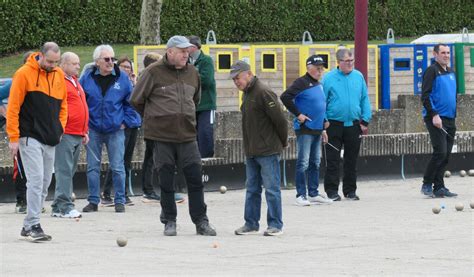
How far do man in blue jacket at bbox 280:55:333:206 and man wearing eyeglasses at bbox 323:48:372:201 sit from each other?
1.22ft

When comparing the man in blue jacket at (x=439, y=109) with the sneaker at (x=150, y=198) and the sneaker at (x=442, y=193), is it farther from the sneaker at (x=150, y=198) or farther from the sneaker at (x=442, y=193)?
the sneaker at (x=150, y=198)

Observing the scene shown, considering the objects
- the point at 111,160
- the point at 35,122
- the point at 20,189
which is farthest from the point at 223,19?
the point at 35,122

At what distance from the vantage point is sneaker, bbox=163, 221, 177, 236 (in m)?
12.1

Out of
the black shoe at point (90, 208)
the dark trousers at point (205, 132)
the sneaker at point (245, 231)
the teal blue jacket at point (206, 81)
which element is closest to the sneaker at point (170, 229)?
the sneaker at point (245, 231)

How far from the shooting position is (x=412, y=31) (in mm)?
36844

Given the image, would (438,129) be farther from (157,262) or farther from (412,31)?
(412,31)

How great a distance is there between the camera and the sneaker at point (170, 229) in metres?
12.1

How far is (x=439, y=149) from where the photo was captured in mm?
15875

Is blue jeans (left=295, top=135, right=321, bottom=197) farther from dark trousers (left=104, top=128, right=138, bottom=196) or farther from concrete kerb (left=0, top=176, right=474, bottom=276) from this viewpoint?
dark trousers (left=104, top=128, right=138, bottom=196)

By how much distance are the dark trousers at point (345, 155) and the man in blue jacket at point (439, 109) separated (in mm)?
922

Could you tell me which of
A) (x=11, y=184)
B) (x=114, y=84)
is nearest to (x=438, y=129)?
(x=114, y=84)

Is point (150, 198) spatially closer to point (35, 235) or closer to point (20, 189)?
point (20, 189)

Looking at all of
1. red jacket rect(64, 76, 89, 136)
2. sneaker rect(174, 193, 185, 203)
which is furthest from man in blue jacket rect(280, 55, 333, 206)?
red jacket rect(64, 76, 89, 136)

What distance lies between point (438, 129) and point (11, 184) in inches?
203
